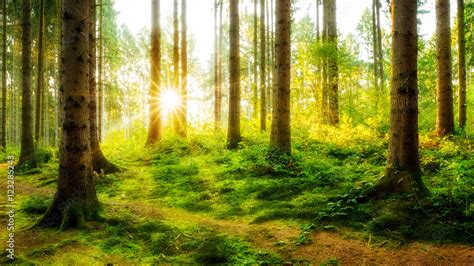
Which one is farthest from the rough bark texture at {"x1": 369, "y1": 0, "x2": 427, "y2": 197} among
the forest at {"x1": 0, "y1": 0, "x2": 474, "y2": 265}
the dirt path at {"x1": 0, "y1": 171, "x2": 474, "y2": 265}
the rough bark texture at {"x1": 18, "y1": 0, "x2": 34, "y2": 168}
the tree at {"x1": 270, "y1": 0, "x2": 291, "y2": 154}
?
the rough bark texture at {"x1": 18, "y1": 0, "x2": 34, "y2": 168}

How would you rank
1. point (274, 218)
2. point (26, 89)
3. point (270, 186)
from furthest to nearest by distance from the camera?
point (26, 89)
point (270, 186)
point (274, 218)

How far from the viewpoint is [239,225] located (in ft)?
20.7

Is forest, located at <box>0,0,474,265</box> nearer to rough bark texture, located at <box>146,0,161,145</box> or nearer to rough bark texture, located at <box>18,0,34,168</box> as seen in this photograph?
rough bark texture, located at <box>18,0,34,168</box>

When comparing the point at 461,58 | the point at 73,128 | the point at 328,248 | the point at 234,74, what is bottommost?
the point at 328,248

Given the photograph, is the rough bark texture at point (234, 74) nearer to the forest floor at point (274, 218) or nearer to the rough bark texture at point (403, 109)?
the forest floor at point (274, 218)

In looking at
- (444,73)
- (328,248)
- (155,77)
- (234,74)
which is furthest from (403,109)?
(155,77)

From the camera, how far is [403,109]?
20.5ft

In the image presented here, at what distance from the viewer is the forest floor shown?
4.85 meters

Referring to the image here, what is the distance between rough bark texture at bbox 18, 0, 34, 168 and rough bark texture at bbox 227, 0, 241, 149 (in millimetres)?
7491

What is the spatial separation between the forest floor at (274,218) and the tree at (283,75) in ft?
1.99

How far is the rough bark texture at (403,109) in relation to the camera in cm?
624

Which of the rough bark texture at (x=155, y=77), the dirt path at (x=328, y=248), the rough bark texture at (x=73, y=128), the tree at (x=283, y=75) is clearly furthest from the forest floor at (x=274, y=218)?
the rough bark texture at (x=155, y=77)

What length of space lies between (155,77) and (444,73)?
10.8 meters

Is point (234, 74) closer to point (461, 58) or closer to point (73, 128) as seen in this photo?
point (461, 58)
